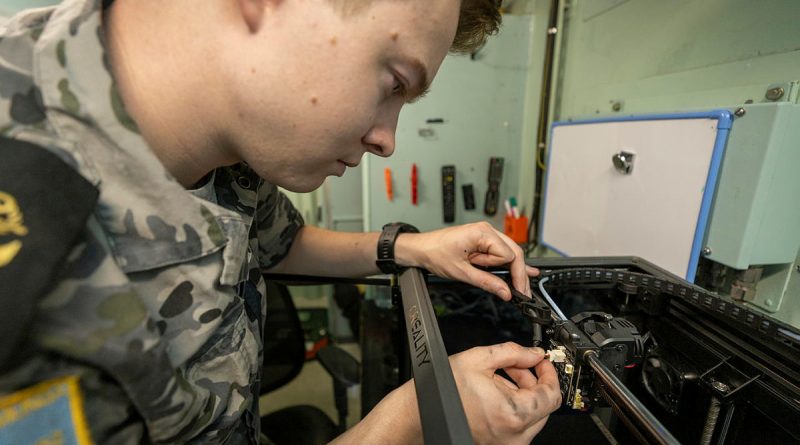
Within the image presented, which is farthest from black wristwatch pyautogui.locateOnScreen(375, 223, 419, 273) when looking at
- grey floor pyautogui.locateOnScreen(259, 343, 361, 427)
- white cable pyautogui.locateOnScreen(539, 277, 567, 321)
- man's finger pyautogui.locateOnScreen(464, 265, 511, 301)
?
grey floor pyautogui.locateOnScreen(259, 343, 361, 427)

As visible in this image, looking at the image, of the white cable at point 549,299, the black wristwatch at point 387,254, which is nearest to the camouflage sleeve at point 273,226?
the black wristwatch at point 387,254

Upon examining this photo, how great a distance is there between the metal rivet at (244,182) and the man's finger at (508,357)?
460 mm

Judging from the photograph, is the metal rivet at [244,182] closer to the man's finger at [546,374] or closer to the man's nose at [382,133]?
the man's nose at [382,133]

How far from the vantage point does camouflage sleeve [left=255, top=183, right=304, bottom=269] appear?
74 centimetres

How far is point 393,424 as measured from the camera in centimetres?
42

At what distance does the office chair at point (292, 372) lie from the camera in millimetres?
927

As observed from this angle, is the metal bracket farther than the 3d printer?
Yes

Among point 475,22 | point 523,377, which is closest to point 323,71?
point 475,22

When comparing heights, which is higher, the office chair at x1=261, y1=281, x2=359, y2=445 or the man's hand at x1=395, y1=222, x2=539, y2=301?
the man's hand at x1=395, y1=222, x2=539, y2=301

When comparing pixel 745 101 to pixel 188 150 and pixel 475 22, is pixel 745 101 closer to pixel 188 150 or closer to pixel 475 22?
pixel 475 22

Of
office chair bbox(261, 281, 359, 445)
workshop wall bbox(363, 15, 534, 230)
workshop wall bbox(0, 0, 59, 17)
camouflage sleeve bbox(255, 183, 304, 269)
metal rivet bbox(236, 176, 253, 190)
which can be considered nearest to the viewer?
metal rivet bbox(236, 176, 253, 190)

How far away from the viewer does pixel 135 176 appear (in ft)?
1.17

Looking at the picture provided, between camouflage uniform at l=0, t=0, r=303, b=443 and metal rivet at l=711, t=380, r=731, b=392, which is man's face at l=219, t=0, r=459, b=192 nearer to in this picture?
camouflage uniform at l=0, t=0, r=303, b=443

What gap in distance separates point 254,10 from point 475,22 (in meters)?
0.34
